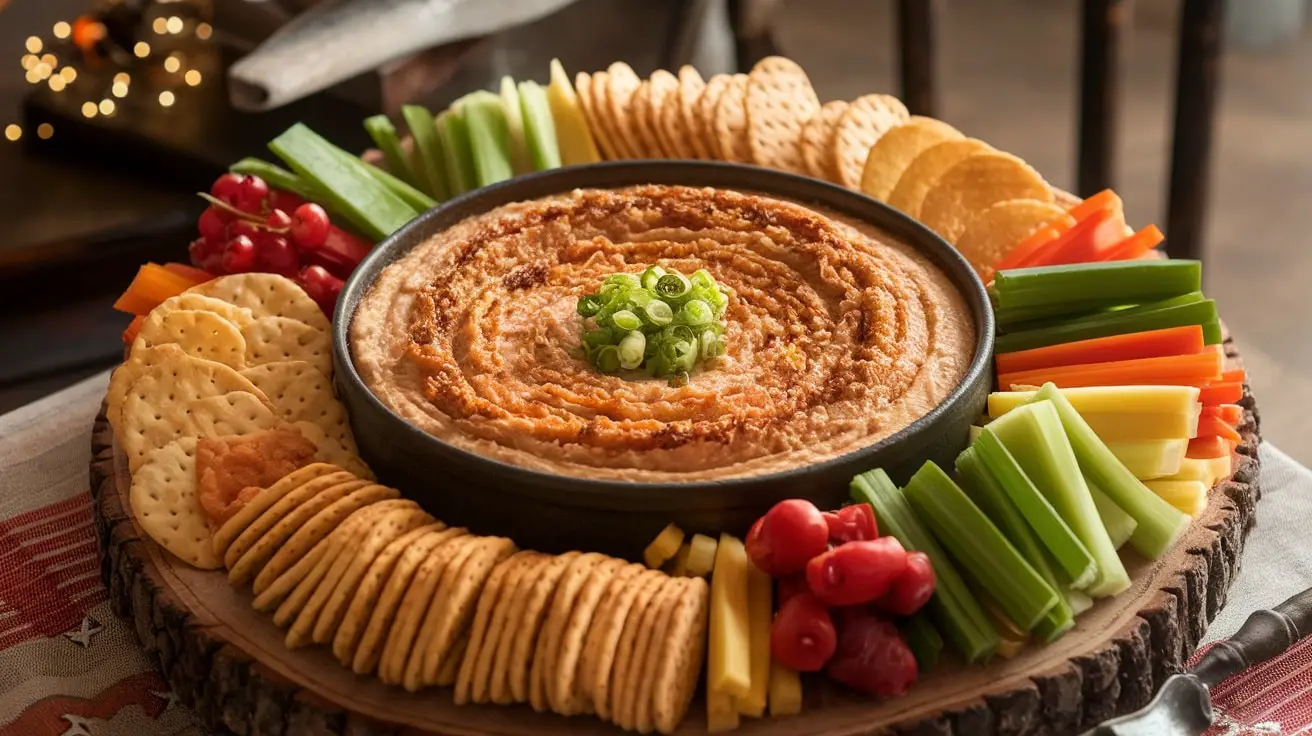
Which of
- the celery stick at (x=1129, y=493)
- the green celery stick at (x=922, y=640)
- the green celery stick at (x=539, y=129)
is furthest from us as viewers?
the green celery stick at (x=539, y=129)

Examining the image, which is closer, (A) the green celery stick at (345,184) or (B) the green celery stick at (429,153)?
(A) the green celery stick at (345,184)

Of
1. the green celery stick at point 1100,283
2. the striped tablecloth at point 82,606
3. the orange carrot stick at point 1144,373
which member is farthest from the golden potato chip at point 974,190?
the striped tablecloth at point 82,606

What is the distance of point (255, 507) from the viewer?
124 inches

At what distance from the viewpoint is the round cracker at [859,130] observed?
4426 mm

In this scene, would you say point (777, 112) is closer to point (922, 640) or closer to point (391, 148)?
point (391, 148)

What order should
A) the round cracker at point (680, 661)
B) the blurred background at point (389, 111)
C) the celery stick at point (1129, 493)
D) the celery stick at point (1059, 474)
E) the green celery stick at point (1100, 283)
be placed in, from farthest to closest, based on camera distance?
the blurred background at point (389, 111) < the green celery stick at point (1100, 283) < the celery stick at point (1129, 493) < the celery stick at point (1059, 474) < the round cracker at point (680, 661)

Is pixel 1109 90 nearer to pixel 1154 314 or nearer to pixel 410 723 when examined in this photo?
pixel 1154 314

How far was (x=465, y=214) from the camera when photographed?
419 cm

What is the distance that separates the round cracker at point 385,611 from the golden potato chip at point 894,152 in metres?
2.05

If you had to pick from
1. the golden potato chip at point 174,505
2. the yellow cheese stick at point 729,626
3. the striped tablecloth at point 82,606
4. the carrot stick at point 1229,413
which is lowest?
the striped tablecloth at point 82,606

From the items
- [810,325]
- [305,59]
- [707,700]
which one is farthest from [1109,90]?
[707,700]

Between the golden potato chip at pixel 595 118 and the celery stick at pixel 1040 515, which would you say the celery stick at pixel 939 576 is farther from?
the golden potato chip at pixel 595 118

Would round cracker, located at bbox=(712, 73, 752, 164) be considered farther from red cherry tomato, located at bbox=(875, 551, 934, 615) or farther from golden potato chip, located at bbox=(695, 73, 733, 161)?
red cherry tomato, located at bbox=(875, 551, 934, 615)

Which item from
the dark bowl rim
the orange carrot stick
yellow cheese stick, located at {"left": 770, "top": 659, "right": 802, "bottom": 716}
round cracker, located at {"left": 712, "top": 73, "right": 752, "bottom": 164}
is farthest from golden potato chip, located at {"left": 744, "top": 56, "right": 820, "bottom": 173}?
yellow cheese stick, located at {"left": 770, "top": 659, "right": 802, "bottom": 716}
